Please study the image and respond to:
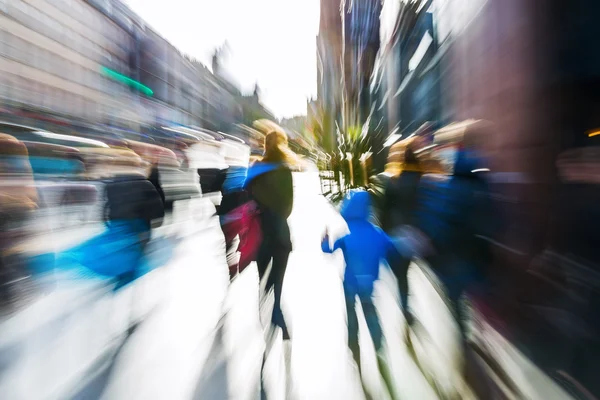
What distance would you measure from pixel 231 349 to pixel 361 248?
133 cm

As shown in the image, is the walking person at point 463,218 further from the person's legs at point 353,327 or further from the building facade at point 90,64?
the building facade at point 90,64

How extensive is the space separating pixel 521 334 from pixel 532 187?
4.13ft

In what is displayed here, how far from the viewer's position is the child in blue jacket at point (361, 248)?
2.78 m

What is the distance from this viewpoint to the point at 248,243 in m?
3.51

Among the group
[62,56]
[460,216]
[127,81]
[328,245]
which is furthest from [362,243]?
[127,81]

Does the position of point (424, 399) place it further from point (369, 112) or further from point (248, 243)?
point (369, 112)

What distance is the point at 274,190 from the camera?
9.99 ft

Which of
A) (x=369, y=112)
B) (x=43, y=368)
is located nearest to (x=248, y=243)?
(x=43, y=368)

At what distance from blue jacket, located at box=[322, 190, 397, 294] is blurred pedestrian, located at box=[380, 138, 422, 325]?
284 mm

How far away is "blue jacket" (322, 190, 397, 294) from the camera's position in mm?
2781

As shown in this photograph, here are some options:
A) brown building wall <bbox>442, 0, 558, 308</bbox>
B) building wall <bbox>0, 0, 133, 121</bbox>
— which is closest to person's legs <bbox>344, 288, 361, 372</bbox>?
brown building wall <bbox>442, 0, 558, 308</bbox>

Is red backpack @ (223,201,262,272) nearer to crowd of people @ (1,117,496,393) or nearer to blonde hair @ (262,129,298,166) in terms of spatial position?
crowd of people @ (1,117,496,393)

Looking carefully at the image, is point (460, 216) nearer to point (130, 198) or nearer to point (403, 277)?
point (403, 277)

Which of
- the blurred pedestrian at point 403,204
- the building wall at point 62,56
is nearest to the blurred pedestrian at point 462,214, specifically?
the blurred pedestrian at point 403,204
